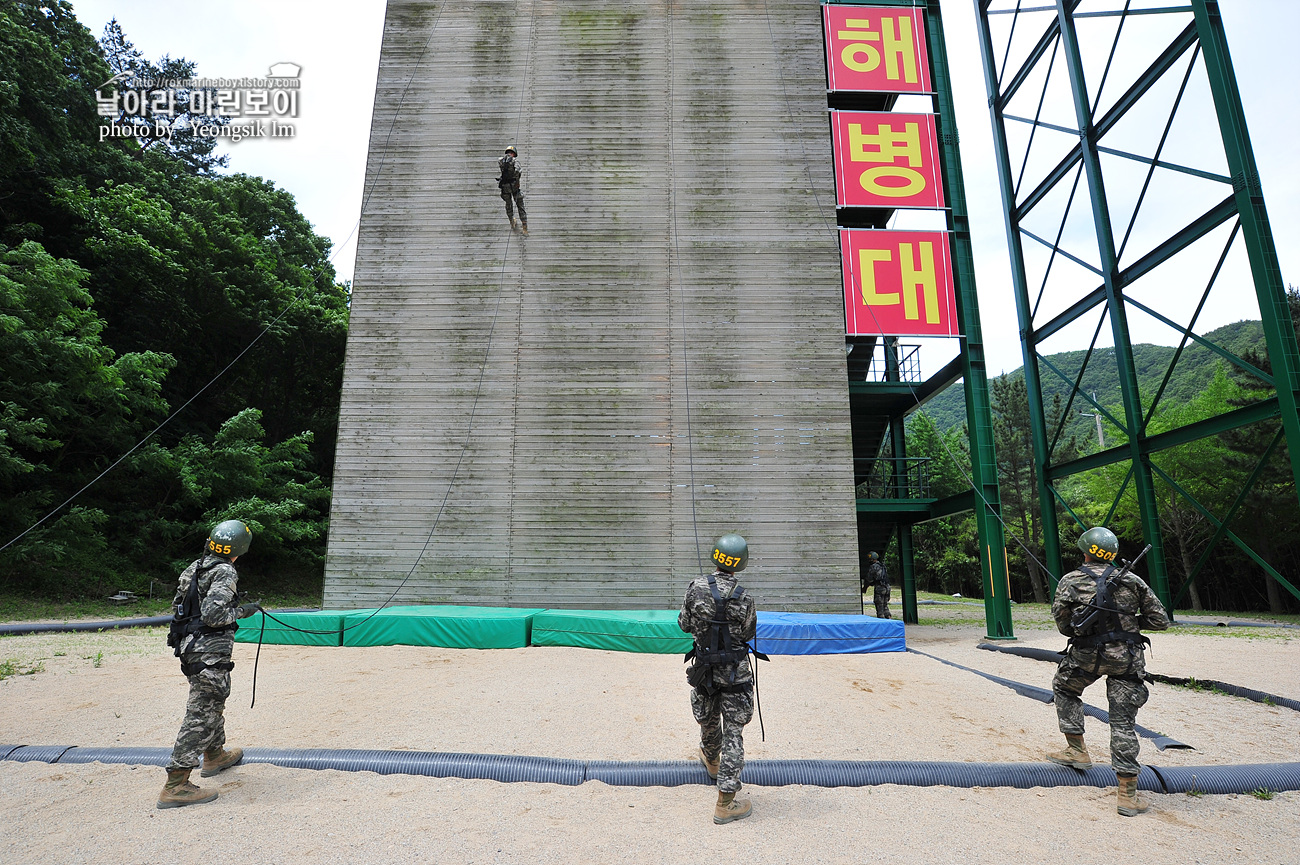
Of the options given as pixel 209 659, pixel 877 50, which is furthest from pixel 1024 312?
pixel 209 659

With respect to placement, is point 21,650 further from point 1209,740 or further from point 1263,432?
point 1263,432

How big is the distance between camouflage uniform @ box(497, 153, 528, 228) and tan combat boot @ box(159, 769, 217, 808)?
10748mm

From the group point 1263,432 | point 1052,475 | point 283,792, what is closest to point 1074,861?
point 283,792

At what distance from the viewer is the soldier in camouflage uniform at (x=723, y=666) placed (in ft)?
14.2

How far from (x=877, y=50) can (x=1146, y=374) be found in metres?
88.2

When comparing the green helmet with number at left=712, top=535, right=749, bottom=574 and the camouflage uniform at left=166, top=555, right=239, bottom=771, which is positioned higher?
the green helmet with number at left=712, top=535, right=749, bottom=574

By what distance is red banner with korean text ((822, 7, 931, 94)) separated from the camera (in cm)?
1593

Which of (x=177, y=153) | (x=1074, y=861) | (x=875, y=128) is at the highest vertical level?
(x=177, y=153)

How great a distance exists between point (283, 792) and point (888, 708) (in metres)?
5.88

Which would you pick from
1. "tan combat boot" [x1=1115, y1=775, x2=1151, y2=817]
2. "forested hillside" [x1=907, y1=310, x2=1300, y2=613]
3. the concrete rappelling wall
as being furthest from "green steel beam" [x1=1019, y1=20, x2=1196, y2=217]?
"tan combat boot" [x1=1115, y1=775, x2=1151, y2=817]

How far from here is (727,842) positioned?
3.85 meters

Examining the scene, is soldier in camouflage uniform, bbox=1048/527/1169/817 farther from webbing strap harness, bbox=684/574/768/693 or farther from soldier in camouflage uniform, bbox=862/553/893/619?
soldier in camouflage uniform, bbox=862/553/893/619

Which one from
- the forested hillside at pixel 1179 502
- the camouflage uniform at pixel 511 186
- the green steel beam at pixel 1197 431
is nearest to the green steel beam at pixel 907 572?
the forested hillside at pixel 1179 502

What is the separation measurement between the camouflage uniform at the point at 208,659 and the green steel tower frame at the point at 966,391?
531 inches
